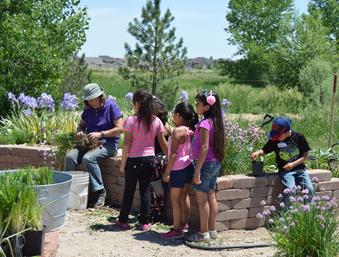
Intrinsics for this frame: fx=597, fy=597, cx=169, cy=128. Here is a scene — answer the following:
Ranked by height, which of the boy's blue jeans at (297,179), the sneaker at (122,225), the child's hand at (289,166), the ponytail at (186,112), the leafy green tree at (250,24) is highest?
the leafy green tree at (250,24)

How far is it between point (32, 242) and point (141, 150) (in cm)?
224

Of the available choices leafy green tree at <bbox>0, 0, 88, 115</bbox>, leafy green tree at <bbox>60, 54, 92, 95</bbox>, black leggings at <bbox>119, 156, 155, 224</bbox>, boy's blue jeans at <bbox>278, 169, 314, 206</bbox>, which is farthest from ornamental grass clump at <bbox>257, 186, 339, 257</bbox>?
leafy green tree at <bbox>60, 54, 92, 95</bbox>

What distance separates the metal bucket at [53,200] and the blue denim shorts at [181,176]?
4.26ft

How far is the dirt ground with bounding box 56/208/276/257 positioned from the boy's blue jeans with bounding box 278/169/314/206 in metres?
0.57

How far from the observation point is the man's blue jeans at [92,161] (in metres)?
6.91

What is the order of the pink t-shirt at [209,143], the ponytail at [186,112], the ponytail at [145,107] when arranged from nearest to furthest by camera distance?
the pink t-shirt at [209,143]
the ponytail at [186,112]
the ponytail at [145,107]

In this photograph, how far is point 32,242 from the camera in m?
3.99

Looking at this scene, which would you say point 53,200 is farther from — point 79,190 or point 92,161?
point 92,161

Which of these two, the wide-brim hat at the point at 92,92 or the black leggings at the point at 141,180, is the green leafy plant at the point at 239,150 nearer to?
the black leggings at the point at 141,180

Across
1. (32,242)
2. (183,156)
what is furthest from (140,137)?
(32,242)

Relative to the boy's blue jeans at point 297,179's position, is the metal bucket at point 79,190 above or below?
below

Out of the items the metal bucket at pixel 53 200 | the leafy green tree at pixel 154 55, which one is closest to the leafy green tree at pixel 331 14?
the leafy green tree at pixel 154 55

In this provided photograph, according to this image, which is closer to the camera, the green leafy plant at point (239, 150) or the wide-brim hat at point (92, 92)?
the green leafy plant at point (239, 150)

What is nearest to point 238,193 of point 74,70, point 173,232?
point 173,232
